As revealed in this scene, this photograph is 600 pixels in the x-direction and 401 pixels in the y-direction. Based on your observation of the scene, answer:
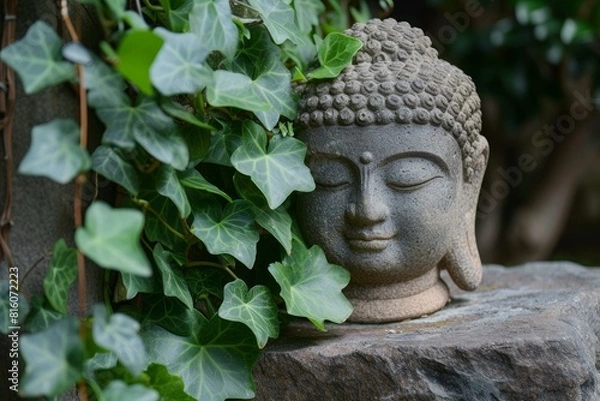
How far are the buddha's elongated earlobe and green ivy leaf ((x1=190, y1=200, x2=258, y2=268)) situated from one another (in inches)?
18.5

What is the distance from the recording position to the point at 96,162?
1391mm

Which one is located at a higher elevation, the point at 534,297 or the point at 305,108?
the point at 305,108

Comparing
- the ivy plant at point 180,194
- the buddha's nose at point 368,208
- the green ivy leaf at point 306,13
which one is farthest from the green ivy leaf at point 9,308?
the green ivy leaf at point 306,13

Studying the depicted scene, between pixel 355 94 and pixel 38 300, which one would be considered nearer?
pixel 38 300

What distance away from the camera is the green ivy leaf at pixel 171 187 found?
1471mm

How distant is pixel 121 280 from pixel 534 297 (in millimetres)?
880

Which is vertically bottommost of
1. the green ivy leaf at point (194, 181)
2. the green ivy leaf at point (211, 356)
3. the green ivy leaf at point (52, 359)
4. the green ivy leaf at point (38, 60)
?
the green ivy leaf at point (211, 356)

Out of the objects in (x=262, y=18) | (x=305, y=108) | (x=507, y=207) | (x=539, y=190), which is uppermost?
(x=262, y=18)

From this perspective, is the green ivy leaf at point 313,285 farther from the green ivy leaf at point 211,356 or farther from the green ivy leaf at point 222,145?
the green ivy leaf at point 222,145

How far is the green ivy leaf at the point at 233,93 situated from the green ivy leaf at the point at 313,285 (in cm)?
29

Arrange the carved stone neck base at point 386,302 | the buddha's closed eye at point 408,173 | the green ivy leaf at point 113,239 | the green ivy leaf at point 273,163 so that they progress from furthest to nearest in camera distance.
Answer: the carved stone neck base at point 386,302 → the buddha's closed eye at point 408,173 → the green ivy leaf at point 273,163 → the green ivy leaf at point 113,239

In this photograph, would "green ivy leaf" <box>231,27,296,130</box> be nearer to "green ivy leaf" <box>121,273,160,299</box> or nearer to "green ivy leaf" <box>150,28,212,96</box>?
"green ivy leaf" <box>150,28,212,96</box>

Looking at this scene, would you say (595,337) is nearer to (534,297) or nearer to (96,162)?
(534,297)

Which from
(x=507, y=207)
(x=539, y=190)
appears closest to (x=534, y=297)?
(x=539, y=190)
